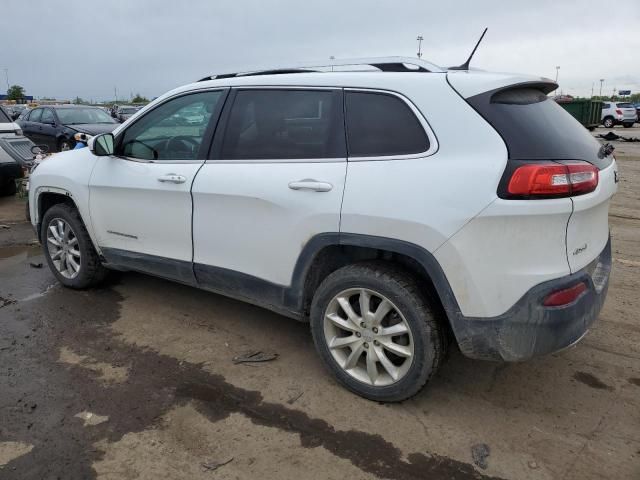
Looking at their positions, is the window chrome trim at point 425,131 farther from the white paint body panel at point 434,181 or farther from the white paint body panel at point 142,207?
the white paint body panel at point 142,207

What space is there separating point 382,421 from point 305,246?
1044mm

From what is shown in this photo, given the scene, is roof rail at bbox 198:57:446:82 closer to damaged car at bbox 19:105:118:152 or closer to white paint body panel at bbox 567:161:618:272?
white paint body panel at bbox 567:161:618:272

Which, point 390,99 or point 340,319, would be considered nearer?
point 390,99

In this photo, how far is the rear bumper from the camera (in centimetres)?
250

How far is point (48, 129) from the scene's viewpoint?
13.8 metres

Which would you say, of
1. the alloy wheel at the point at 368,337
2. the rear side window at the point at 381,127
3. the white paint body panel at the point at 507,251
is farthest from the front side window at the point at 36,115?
the white paint body panel at the point at 507,251

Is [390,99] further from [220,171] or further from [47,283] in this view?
[47,283]

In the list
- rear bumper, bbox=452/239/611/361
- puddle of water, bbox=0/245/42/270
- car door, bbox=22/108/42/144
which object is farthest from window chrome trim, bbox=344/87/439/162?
car door, bbox=22/108/42/144

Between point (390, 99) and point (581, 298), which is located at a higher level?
point (390, 99)

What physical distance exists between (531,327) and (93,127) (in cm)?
1307

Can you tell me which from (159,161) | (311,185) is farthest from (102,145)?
(311,185)

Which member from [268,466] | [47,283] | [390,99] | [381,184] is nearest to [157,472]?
[268,466]

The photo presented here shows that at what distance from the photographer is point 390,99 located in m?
2.86

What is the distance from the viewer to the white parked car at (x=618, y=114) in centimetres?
3222
